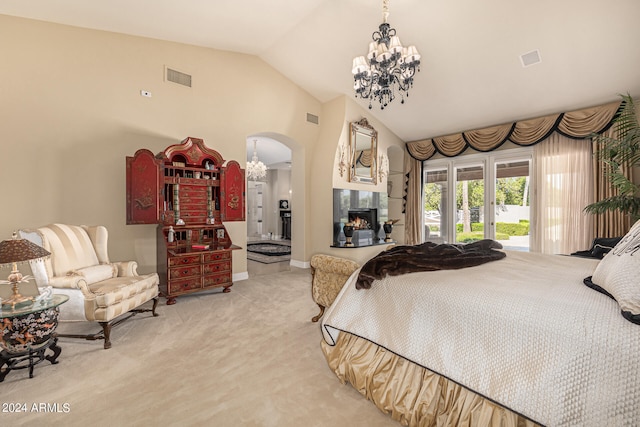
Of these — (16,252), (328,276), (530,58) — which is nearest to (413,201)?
(530,58)

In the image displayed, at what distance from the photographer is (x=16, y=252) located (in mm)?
1987

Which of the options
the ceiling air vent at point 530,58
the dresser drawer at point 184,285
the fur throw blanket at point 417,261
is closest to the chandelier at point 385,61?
the fur throw blanket at point 417,261

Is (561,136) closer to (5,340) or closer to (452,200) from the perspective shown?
(452,200)

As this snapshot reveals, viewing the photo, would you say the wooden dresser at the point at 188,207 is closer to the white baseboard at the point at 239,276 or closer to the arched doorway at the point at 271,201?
the white baseboard at the point at 239,276

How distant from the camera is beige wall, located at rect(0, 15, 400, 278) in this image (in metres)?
3.19

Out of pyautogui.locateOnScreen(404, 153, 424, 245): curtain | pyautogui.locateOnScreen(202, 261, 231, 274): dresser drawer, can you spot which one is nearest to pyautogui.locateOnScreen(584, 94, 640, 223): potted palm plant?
pyautogui.locateOnScreen(404, 153, 424, 245): curtain

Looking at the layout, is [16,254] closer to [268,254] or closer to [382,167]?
[268,254]

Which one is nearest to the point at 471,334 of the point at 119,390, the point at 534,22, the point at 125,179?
the point at 119,390

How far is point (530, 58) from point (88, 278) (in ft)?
19.3

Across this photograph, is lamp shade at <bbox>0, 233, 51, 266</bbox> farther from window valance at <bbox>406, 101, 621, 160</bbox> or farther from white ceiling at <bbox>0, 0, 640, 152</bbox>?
window valance at <bbox>406, 101, 621, 160</bbox>

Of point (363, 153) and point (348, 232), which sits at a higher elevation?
point (363, 153)

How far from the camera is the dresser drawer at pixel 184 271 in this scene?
365cm

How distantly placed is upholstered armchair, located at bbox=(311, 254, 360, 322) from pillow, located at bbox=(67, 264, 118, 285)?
2154 millimetres

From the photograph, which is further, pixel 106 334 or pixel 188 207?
pixel 188 207
